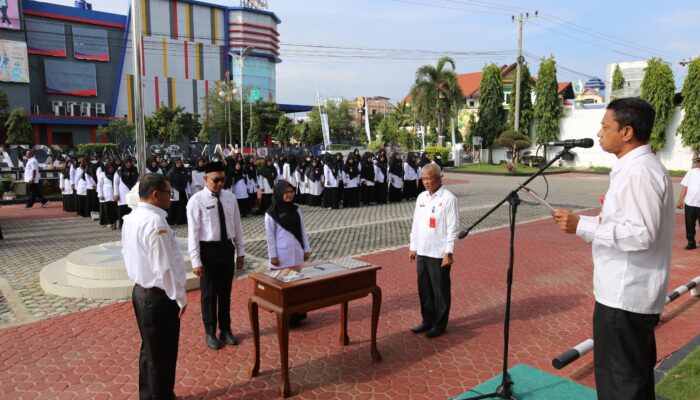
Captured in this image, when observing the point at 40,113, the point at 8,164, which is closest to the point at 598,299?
the point at 8,164

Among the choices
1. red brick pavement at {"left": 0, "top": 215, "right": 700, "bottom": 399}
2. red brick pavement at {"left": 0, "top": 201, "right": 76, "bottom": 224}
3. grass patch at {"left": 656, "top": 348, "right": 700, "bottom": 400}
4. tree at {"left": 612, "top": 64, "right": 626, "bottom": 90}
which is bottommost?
red brick pavement at {"left": 0, "top": 201, "right": 76, "bottom": 224}

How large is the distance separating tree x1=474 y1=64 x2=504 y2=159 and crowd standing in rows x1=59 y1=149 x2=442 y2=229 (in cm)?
2238

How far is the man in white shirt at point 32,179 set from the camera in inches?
613

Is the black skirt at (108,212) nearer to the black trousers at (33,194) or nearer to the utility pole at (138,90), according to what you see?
the black trousers at (33,194)

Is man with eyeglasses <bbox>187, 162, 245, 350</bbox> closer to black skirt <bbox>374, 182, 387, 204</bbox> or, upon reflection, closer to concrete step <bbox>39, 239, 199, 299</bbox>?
concrete step <bbox>39, 239, 199, 299</bbox>

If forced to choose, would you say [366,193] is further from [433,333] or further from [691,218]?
[433,333]

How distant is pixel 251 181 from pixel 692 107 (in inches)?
1144

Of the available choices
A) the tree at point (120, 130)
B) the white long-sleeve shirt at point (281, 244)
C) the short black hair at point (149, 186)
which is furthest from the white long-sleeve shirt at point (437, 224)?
the tree at point (120, 130)

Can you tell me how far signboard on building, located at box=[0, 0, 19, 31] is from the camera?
143 feet

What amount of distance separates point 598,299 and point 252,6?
68894 millimetres

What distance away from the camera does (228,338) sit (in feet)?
17.1

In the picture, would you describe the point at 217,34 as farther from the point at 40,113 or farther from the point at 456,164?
the point at 456,164

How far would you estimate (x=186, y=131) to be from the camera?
45344mm

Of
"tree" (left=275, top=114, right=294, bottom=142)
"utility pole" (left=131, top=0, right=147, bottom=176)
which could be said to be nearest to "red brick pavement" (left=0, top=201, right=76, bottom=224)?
"utility pole" (left=131, top=0, right=147, bottom=176)
